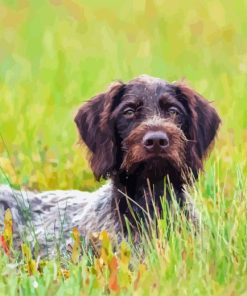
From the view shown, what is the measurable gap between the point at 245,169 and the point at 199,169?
141 centimetres

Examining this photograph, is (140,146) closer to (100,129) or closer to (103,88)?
(100,129)

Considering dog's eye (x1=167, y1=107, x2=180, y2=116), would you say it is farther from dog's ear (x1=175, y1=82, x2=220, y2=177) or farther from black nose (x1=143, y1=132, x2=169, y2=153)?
black nose (x1=143, y1=132, x2=169, y2=153)

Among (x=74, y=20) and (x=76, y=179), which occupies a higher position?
(x=74, y=20)

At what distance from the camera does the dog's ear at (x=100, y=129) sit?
7.82m

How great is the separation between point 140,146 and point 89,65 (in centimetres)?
547

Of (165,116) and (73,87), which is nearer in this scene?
(165,116)

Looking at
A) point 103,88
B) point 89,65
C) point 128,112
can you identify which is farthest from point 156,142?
point 89,65

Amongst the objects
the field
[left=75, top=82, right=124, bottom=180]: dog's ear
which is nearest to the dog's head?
[left=75, top=82, right=124, bottom=180]: dog's ear

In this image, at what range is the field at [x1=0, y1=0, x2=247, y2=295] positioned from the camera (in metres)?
6.34

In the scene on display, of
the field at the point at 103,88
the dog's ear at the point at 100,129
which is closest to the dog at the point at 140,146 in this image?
the dog's ear at the point at 100,129

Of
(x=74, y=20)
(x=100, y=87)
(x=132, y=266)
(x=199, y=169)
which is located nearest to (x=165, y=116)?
(x=199, y=169)

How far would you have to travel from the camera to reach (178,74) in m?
12.8

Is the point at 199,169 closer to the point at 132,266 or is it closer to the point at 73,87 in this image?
the point at 132,266

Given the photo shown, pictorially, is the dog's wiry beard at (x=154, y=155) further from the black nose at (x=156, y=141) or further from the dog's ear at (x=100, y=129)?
the dog's ear at (x=100, y=129)
